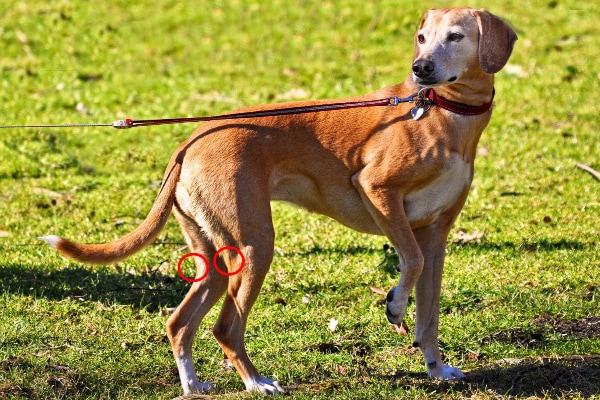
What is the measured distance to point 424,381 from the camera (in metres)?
5.44

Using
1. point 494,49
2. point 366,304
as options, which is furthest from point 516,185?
point 494,49

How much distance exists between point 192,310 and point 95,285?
178 centimetres

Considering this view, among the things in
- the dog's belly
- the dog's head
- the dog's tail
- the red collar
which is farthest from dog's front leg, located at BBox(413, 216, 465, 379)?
the dog's tail

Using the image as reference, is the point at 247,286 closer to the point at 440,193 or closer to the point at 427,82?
the point at 440,193

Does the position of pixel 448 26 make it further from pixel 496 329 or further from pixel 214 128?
pixel 496 329

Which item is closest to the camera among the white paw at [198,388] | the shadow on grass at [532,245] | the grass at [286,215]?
the white paw at [198,388]

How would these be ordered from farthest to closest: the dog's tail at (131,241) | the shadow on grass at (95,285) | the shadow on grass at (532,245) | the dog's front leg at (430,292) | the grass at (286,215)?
the shadow on grass at (532,245)
the shadow on grass at (95,285)
the grass at (286,215)
the dog's front leg at (430,292)
the dog's tail at (131,241)

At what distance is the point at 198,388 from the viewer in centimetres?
530

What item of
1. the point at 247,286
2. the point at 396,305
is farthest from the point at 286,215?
the point at 247,286

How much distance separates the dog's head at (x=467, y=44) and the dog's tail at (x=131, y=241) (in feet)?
4.77

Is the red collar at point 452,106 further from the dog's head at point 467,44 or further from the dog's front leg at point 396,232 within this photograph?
the dog's front leg at point 396,232

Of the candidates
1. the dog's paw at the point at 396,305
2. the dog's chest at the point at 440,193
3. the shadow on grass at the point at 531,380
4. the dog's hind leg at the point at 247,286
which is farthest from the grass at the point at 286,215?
the dog's chest at the point at 440,193

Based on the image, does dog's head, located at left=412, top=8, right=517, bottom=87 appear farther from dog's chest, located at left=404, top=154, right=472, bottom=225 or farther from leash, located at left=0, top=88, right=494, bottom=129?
dog's chest, located at left=404, top=154, right=472, bottom=225

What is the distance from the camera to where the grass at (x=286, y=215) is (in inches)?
224
